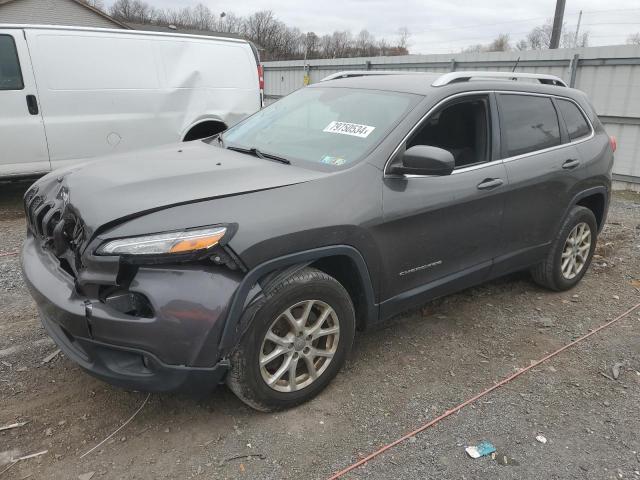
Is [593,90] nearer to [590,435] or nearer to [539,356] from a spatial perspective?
[539,356]

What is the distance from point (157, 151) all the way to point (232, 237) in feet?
4.61

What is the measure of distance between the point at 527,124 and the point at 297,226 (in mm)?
2194

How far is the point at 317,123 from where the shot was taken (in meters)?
3.33

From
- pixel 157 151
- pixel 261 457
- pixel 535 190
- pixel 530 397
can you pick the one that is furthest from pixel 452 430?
pixel 157 151

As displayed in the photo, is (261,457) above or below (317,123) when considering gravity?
below

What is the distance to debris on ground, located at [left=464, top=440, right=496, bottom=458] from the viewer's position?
248 centimetres

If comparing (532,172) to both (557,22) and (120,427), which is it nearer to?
(120,427)

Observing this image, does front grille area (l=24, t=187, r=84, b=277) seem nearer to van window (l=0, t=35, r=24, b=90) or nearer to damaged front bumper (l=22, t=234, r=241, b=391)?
damaged front bumper (l=22, t=234, r=241, b=391)

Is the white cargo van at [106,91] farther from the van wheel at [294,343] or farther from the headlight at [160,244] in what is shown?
the headlight at [160,244]

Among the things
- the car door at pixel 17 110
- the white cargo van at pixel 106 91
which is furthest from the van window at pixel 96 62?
the car door at pixel 17 110

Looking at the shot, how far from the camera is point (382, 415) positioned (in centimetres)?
273

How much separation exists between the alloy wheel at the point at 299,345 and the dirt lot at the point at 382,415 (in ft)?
0.66

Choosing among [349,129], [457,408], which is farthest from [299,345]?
[349,129]

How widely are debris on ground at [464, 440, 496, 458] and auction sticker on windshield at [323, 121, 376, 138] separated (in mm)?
1772
